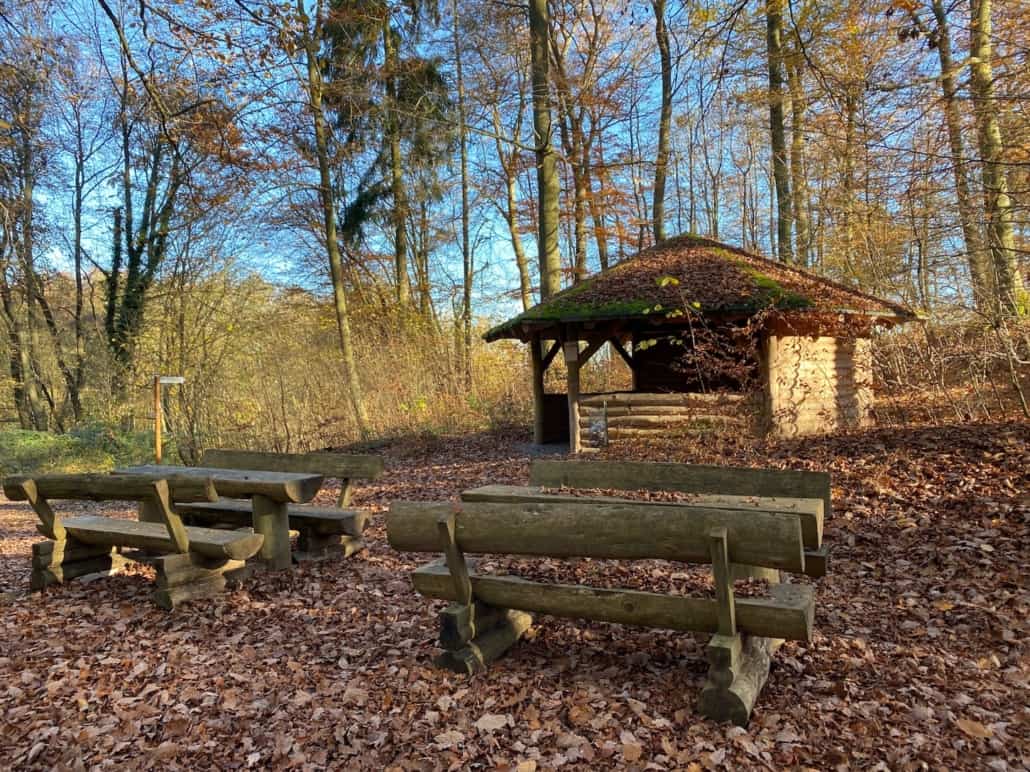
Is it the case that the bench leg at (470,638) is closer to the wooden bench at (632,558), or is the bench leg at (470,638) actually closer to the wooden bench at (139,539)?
the wooden bench at (632,558)

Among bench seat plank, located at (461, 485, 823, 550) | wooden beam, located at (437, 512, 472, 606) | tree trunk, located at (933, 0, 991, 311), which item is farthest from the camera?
tree trunk, located at (933, 0, 991, 311)

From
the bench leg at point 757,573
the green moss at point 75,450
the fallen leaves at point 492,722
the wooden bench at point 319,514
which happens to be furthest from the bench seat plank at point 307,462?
the green moss at point 75,450

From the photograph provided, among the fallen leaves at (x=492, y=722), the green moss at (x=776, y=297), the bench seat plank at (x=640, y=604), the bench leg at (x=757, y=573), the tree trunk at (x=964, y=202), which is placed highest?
the tree trunk at (x=964, y=202)

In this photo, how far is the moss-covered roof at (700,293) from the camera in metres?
9.95

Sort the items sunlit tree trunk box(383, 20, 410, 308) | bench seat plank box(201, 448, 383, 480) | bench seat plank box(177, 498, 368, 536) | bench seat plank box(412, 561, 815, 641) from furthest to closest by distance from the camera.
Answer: sunlit tree trunk box(383, 20, 410, 308) < bench seat plank box(201, 448, 383, 480) < bench seat plank box(177, 498, 368, 536) < bench seat plank box(412, 561, 815, 641)

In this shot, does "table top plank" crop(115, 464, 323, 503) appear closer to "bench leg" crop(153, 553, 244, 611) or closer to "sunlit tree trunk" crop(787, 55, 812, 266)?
"bench leg" crop(153, 553, 244, 611)

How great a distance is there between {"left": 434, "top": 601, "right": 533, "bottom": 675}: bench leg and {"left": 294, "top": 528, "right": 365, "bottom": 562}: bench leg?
2.45 m

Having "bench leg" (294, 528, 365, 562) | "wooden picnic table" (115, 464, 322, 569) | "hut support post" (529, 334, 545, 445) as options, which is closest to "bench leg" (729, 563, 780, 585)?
"wooden picnic table" (115, 464, 322, 569)

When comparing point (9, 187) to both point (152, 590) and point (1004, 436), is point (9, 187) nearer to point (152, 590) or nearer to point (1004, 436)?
point (152, 590)

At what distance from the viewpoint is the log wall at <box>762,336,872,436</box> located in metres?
10.2

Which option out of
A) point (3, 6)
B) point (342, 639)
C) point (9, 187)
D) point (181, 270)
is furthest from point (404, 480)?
point (9, 187)

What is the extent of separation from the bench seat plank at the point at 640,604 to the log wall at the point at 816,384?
7.47 metres

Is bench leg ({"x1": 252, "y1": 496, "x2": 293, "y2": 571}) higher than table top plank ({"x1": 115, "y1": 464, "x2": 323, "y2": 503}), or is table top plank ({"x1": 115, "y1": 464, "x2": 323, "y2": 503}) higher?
table top plank ({"x1": 115, "y1": 464, "x2": 323, "y2": 503})

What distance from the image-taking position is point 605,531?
3.12 m
